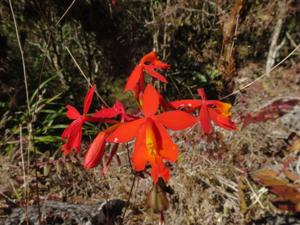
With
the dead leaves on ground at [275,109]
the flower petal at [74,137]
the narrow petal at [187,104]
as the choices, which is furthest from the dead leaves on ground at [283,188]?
the flower petal at [74,137]

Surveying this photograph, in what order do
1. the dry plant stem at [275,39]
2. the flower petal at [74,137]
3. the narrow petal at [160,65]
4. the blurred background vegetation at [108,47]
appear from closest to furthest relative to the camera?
the flower petal at [74,137], the narrow petal at [160,65], the blurred background vegetation at [108,47], the dry plant stem at [275,39]

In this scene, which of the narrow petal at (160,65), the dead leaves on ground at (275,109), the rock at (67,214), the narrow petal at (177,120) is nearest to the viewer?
the narrow petal at (177,120)

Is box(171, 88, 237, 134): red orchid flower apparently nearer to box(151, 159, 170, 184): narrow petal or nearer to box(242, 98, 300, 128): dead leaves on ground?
box(151, 159, 170, 184): narrow petal

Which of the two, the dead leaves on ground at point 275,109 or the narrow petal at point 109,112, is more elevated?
the dead leaves on ground at point 275,109

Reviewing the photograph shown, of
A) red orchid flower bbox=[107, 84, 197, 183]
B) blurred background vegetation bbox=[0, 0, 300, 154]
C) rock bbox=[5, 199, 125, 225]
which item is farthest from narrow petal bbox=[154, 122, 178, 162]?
blurred background vegetation bbox=[0, 0, 300, 154]

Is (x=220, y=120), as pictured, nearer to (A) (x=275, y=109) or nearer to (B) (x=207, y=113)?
(B) (x=207, y=113)

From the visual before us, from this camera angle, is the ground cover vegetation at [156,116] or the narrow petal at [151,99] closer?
the narrow petal at [151,99]

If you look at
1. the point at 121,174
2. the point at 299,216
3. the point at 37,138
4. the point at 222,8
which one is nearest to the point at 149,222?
the point at 121,174

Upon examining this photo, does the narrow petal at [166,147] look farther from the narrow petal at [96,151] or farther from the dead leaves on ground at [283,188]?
the dead leaves on ground at [283,188]
